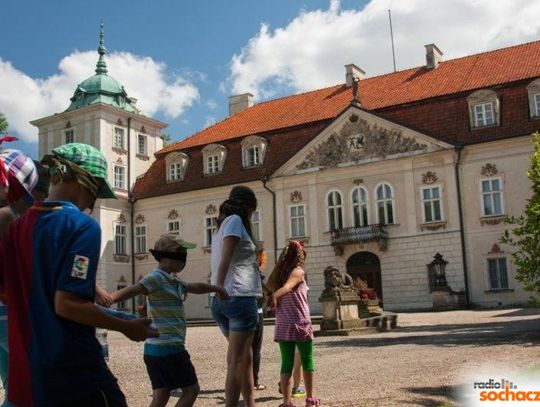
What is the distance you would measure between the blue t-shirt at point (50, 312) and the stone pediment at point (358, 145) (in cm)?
2781

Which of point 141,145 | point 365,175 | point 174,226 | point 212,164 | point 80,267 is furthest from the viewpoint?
point 141,145

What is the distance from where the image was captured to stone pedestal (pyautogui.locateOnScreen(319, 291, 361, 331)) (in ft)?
52.6

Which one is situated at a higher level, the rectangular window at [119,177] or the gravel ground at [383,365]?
the rectangular window at [119,177]

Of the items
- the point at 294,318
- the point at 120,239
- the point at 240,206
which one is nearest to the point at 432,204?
the point at 120,239

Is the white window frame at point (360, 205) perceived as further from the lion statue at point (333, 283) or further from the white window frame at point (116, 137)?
the white window frame at point (116, 137)

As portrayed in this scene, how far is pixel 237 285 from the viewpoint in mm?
5152

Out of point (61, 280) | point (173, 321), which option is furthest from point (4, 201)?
point (173, 321)

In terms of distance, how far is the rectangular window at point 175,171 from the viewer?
3747 cm

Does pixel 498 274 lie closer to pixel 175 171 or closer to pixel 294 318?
pixel 175 171

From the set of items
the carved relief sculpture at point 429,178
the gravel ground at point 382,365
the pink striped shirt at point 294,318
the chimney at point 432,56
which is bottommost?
the gravel ground at point 382,365

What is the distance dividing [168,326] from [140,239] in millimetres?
34245

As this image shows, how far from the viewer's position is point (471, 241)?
2791 centimetres

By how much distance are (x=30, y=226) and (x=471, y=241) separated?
27114mm

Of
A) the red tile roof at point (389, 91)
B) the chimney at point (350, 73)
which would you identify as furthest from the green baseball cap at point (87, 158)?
the chimney at point (350, 73)
